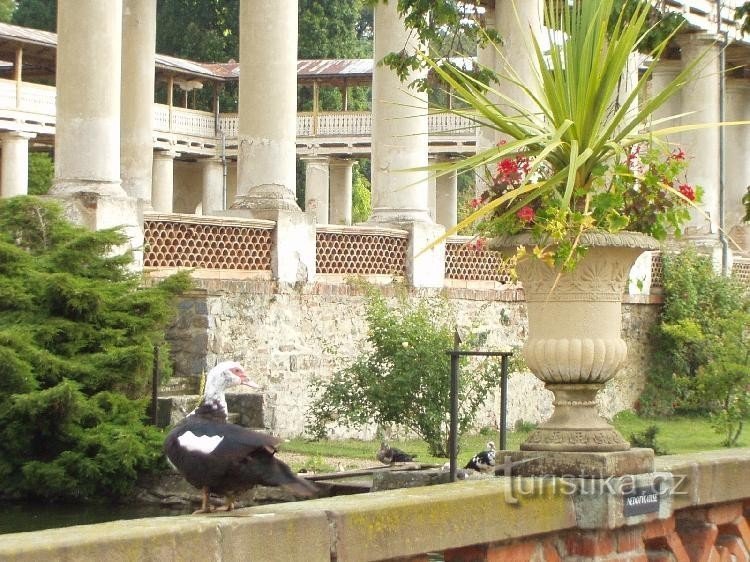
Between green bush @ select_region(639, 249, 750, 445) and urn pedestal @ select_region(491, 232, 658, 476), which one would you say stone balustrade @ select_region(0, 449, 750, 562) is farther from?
green bush @ select_region(639, 249, 750, 445)

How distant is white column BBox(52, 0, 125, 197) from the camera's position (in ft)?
53.0

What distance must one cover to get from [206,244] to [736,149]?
58.2 ft

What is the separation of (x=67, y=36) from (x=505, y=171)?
9906 millimetres

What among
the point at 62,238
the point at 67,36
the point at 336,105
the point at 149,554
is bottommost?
the point at 149,554

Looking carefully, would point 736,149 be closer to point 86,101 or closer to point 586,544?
point 86,101

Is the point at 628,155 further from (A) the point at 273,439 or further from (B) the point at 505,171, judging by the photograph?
(A) the point at 273,439

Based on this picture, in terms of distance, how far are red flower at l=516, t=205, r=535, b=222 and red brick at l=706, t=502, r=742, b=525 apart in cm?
180

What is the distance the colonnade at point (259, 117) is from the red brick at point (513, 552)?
13.9 ft

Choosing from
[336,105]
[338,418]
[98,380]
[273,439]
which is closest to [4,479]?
[98,380]

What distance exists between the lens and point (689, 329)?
24.6 m

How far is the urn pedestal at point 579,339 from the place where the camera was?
7191mm

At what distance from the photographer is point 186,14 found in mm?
48125

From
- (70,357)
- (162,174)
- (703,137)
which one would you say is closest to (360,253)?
(70,357)

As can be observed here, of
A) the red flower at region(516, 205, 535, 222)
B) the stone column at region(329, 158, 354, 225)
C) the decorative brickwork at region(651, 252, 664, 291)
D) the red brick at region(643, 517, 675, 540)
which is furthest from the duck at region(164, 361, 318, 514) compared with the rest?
the stone column at region(329, 158, 354, 225)
